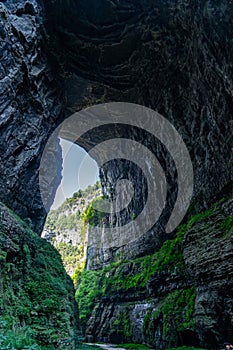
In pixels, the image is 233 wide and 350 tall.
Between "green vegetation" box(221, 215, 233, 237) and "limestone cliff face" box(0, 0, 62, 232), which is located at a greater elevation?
"limestone cliff face" box(0, 0, 62, 232)

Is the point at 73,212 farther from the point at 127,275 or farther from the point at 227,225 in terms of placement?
the point at 227,225

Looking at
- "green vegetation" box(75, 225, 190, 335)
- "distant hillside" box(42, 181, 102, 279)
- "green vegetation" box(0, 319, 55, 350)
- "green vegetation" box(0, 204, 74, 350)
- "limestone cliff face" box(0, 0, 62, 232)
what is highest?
"distant hillside" box(42, 181, 102, 279)

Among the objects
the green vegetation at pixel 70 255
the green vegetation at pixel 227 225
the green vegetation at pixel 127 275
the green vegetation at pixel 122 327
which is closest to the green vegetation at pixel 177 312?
the green vegetation at pixel 127 275

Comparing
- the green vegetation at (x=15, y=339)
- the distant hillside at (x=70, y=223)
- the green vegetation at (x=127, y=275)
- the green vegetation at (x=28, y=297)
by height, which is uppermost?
the distant hillside at (x=70, y=223)

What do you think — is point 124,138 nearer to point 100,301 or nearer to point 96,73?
point 96,73

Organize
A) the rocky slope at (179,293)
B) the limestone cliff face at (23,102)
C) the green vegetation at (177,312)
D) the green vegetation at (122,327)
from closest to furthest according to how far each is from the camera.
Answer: the rocky slope at (179,293)
the green vegetation at (177,312)
the limestone cliff face at (23,102)
the green vegetation at (122,327)

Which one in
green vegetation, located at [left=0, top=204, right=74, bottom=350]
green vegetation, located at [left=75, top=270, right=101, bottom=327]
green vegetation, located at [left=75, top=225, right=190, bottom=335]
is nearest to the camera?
green vegetation, located at [left=0, top=204, right=74, bottom=350]

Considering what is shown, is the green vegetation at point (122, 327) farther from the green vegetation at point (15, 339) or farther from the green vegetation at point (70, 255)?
the green vegetation at point (70, 255)

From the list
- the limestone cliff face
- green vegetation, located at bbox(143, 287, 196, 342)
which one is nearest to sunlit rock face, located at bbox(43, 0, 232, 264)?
the limestone cliff face

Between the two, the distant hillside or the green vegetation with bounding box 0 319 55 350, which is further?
the distant hillside

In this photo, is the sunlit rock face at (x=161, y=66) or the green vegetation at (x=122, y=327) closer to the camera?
the sunlit rock face at (x=161, y=66)

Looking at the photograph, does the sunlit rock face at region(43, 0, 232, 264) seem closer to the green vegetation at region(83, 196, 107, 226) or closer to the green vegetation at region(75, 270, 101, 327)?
the green vegetation at region(75, 270, 101, 327)

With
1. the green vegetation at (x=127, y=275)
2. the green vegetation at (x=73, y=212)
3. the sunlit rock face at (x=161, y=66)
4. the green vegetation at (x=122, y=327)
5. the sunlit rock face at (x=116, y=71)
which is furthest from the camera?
the green vegetation at (x=73, y=212)

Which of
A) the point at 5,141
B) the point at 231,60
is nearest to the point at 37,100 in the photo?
the point at 5,141
